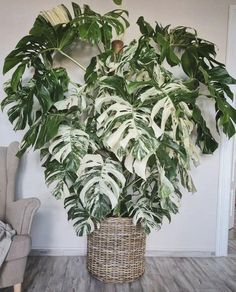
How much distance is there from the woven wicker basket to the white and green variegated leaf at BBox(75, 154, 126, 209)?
0.30 meters

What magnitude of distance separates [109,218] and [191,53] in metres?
1.25

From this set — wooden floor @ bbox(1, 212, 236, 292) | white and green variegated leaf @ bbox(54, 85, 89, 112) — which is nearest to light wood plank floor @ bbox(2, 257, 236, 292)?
wooden floor @ bbox(1, 212, 236, 292)

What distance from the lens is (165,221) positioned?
2.71 meters

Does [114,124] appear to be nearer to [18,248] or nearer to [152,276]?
[18,248]

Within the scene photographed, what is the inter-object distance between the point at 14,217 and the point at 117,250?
719 millimetres

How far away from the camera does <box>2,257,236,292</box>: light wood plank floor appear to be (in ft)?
6.98

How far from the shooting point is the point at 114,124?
1.75m

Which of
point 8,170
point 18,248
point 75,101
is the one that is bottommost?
point 18,248

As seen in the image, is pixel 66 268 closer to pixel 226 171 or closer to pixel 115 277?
pixel 115 277

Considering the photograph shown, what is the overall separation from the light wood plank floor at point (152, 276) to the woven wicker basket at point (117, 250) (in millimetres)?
68

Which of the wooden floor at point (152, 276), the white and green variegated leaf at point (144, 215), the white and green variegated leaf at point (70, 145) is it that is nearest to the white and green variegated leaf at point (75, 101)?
the white and green variegated leaf at point (70, 145)

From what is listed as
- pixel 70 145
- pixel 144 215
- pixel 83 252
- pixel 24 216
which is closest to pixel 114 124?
pixel 70 145

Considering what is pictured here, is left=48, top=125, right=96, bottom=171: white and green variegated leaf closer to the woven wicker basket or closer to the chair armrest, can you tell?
the chair armrest

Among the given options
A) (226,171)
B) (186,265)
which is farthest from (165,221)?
(226,171)
